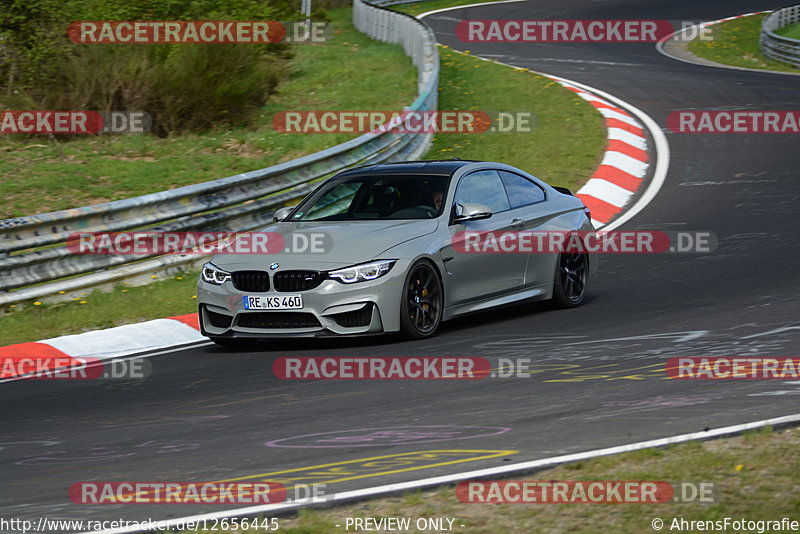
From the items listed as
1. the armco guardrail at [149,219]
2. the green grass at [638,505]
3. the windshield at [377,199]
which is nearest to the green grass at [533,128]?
the armco guardrail at [149,219]

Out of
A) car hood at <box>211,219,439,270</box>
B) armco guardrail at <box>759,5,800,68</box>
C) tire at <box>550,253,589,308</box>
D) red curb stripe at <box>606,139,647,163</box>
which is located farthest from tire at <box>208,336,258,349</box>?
armco guardrail at <box>759,5,800,68</box>

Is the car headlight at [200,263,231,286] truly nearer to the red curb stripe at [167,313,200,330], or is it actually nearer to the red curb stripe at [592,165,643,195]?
the red curb stripe at [167,313,200,330]

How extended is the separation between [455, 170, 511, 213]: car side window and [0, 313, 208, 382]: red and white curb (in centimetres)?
256

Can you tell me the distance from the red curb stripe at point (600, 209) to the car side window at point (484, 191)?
4.26 meters

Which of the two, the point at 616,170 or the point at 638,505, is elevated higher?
the point at 616,170

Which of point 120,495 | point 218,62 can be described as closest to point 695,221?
point 218,62

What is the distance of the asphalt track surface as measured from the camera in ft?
19.4

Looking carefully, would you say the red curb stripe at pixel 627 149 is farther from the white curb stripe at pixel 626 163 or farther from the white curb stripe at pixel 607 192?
the white curb stripe at pixel 607 192

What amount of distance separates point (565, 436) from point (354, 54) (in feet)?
70.8

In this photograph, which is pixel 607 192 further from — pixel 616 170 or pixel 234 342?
pixel 234 342

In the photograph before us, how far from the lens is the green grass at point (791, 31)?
3219 centimetres

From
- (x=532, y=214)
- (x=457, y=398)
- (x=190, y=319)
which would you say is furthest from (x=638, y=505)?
(x=190, y=319)

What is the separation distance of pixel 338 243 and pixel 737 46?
1004 inches

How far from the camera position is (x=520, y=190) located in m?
10.7
